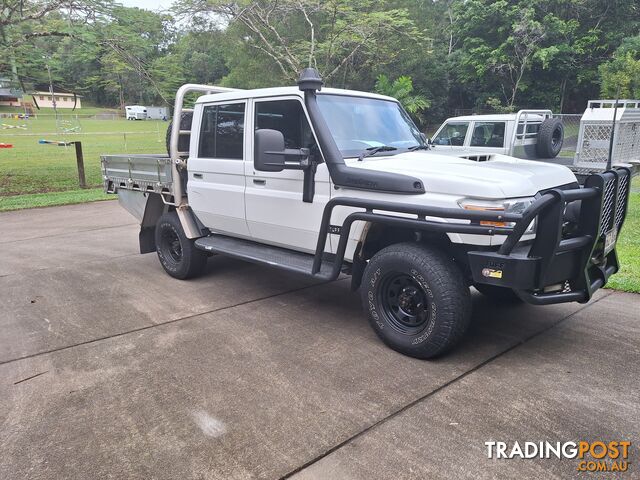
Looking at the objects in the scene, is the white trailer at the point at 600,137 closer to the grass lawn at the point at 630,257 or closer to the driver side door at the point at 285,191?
the grass lawn at the point at 630,257

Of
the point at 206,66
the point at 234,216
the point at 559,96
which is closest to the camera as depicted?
the point at 234,216

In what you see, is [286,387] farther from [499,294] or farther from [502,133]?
[502,133]

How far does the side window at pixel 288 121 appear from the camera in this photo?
14.3ft

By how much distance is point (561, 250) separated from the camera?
3367mm

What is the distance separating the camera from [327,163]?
13.3 feet

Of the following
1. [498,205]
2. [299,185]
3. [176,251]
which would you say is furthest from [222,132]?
[498,205]

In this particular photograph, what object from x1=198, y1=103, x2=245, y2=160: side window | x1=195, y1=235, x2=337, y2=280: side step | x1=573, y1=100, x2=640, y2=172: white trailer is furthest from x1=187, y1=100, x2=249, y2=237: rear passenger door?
x1=573, y1=100, x2=640, y2=172: white trailer

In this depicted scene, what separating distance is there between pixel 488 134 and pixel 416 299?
794 cm

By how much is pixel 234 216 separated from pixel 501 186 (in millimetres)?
2805

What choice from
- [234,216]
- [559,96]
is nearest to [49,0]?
[234,216]

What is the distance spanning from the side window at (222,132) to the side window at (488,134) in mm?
7112

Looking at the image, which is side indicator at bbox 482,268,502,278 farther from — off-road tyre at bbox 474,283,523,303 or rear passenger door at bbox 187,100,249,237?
rear passenger door at bbox 187,100,249,237

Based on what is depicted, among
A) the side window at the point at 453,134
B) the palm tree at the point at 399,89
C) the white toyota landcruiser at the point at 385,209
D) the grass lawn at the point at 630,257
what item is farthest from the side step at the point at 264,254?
the palm tree at the point at 399,89

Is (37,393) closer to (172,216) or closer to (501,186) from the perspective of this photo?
(172,216)
